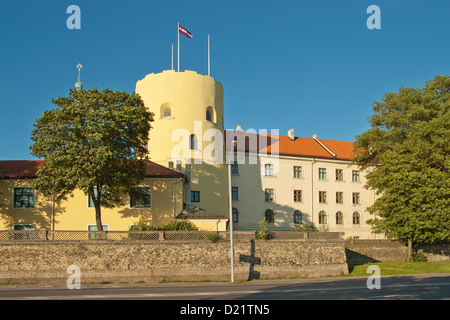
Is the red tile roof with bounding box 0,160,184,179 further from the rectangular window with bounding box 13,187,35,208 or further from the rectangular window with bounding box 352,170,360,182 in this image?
the rectangular window with bounding box 352,170,360,182

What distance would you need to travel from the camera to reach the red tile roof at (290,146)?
186 feet

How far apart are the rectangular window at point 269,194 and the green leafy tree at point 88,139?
2565cm

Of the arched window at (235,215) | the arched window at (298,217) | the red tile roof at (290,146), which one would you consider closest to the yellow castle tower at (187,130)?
the arched window at (235,215)

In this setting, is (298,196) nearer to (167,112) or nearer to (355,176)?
(355,176)

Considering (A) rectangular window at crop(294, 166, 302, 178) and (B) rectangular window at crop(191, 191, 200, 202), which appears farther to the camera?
(A) rectangular window at crop(294, 166, 302, 178)

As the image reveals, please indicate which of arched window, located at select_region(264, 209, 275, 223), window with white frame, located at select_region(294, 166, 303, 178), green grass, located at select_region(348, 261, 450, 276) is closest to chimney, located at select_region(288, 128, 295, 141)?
window with white frame, located at select_region(294, 166, 303, 178)

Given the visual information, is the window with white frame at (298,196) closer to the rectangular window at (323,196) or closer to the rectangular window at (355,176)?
the rectangular window at (323,196)

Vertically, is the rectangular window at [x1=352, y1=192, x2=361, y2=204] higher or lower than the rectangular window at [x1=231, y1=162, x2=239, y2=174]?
lower

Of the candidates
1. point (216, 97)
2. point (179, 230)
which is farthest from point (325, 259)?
point (216, 97)

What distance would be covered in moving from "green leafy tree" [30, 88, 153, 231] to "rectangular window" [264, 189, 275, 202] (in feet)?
84.2

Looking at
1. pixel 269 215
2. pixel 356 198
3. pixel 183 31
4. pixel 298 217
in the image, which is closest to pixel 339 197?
pixel 356 198

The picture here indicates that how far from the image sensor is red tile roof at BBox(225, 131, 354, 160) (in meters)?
56.8

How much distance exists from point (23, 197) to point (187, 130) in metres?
16.4

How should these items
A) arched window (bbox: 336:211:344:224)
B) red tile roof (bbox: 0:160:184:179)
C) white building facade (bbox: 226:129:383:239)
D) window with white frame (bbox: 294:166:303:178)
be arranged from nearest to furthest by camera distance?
red tile roof (bbox: 0:160:184:179) → white building facade (bbox: 226:129:383:239) → window with white frame (bbox: 294:166:303:178) → arched window (bbox: 336:211:344:224)
